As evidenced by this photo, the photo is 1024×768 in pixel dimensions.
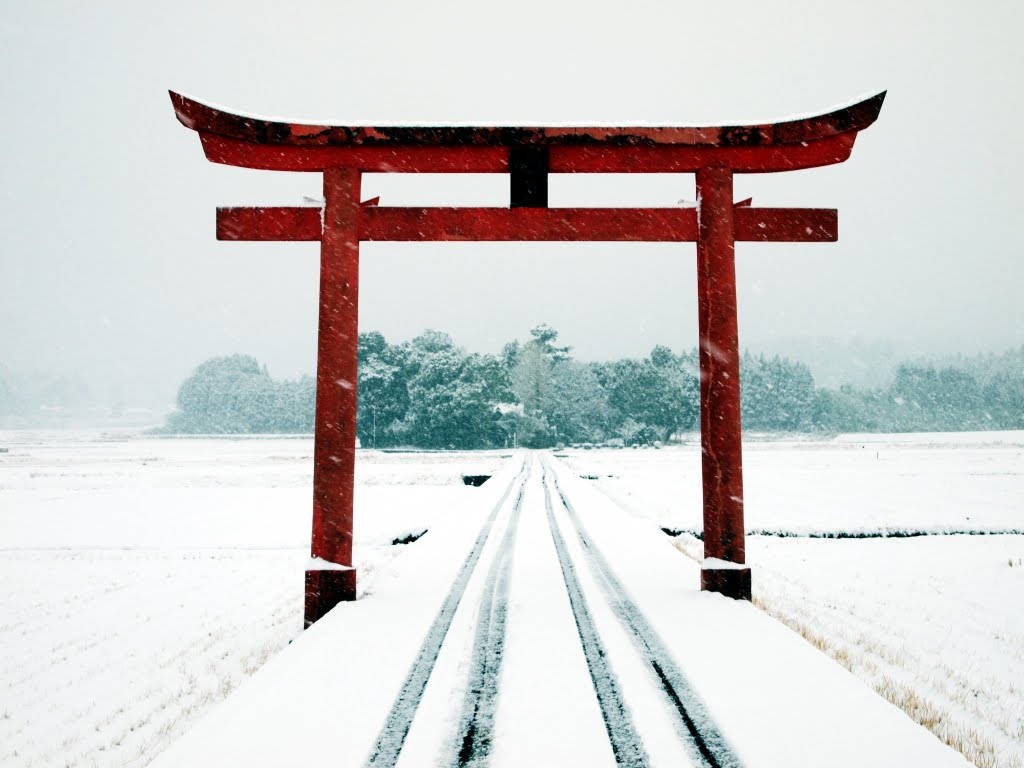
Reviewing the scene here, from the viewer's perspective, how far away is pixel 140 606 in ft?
28.1

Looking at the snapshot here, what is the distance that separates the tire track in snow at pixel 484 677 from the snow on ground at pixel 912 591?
3308 mm

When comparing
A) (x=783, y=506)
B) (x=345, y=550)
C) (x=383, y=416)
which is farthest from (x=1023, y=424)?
(x=345, y=550)

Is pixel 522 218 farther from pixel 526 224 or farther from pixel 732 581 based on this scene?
pixel 732 581

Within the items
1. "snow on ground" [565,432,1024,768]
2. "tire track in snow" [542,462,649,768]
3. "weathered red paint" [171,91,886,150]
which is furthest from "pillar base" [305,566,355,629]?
"snow on ground" [565,432,1024,768]

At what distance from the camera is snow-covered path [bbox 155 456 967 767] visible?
12.1 feet

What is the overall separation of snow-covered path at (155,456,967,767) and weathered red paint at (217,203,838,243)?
4246 millimetres

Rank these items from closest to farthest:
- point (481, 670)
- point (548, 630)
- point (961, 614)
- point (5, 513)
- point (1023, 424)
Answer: point (481, 670) < point (548, 630) < point (961, 614) < point (5, 513) < point (1023, 424)

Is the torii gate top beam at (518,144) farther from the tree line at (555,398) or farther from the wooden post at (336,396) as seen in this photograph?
the tree line at (555,398)

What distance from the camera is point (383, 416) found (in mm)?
76688

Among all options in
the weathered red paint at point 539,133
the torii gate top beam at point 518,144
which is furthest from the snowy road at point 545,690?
the weathered red paint at point 539,133

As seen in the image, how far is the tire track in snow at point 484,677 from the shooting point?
12.3 ft

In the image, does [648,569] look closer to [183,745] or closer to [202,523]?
[183,745]

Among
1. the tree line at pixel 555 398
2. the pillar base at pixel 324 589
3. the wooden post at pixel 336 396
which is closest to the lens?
the pillar base at pixel 324 589

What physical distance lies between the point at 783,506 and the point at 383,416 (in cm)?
6282
